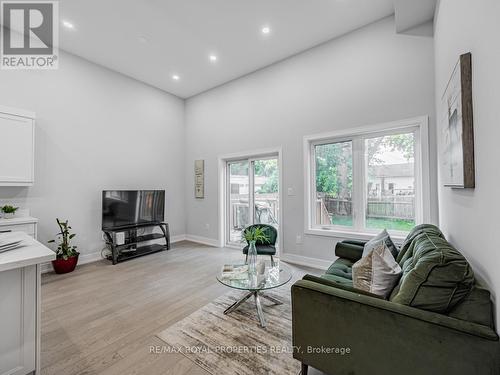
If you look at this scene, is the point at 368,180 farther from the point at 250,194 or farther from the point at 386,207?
the point at 250,194

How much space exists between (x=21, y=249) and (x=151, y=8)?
3.26m

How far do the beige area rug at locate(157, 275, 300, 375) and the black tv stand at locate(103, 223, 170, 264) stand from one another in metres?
2.47

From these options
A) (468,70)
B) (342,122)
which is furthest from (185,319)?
(342,122)

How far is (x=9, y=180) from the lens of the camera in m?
3.13

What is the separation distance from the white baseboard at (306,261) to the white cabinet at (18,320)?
131 inches

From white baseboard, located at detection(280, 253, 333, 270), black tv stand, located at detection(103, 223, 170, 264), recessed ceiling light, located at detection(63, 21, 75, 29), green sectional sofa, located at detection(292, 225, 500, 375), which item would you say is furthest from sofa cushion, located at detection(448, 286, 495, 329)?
recessed ceiling light, located at detection(63, 21, 75, 29)

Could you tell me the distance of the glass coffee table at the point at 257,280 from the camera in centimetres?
214

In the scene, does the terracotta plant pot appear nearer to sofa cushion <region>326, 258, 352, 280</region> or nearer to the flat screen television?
the flat screen television

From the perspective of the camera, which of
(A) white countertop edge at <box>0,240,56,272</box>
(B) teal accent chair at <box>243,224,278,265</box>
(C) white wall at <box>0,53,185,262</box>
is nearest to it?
(A) white countertop edge at <box>0,240,56,272</box>

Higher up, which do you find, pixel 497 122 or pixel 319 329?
pixel 497 122

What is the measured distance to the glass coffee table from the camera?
7.02 feet

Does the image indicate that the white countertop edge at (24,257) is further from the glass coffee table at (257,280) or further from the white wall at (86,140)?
the white wall at (86,140)

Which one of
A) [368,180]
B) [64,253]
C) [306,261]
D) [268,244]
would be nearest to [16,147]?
[64,253]

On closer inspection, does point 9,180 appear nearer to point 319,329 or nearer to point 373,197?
point 319,329
